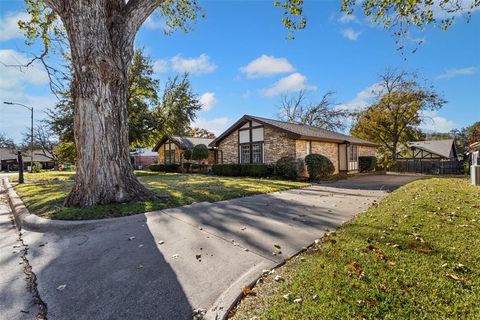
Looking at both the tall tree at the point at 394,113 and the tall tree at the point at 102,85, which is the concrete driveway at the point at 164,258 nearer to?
A: the tall tree at the point at 102,85

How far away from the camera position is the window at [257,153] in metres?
17.5

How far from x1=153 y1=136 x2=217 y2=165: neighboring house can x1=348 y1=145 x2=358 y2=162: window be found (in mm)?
12222

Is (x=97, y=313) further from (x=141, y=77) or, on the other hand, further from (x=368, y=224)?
(x=141, y=77)

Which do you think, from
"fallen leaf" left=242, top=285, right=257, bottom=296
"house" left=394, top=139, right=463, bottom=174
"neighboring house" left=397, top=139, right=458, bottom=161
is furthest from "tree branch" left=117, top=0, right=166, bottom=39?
"neighboring house" left=397, top=139, right=458, bottom=161

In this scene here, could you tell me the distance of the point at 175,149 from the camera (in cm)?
2700

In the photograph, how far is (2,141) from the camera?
5284 cm

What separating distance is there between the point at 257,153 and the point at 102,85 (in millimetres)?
12646

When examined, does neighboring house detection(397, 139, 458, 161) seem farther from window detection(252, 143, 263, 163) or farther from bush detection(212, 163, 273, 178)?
bush detection(212, 163, 273, 178)

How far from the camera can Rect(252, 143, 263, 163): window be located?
17.5m

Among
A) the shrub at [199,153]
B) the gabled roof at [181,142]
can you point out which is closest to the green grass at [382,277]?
the shrub at [199,153]

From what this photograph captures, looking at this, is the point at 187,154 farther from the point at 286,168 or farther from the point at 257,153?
the point at 286,168

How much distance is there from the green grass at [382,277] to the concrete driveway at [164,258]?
400 millimetres

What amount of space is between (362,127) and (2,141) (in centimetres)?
7084

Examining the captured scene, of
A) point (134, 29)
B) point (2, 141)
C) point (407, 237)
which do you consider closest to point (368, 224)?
point (407, 237)
